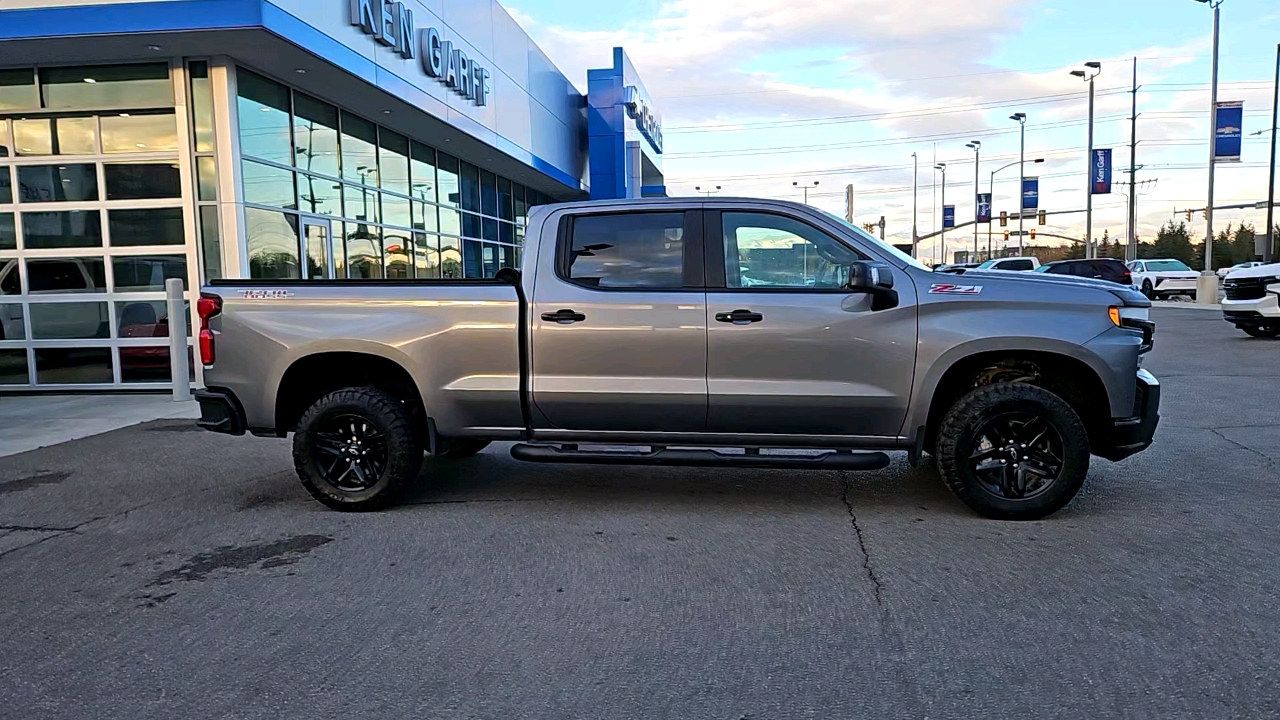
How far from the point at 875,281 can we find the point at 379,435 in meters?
3.26

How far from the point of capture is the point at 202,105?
1165 cm

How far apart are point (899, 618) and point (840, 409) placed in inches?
66.1

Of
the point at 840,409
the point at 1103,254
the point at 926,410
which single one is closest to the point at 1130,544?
the point at 926,410

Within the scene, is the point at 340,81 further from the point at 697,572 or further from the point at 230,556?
the point at 697,572

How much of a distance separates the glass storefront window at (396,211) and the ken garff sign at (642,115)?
10753 millimetres

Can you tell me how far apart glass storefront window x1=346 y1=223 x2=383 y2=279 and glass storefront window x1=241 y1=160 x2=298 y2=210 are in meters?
1.85

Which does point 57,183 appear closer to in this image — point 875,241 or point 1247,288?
point 875,241

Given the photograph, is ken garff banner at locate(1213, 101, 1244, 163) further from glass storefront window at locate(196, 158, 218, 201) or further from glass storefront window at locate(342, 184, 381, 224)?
glass storefront window at locate(196, 158, 218, 201)

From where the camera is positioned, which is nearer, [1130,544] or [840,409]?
[1130,544]

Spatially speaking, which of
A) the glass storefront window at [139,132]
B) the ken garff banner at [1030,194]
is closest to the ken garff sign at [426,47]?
the glass storefront window at [139,132]

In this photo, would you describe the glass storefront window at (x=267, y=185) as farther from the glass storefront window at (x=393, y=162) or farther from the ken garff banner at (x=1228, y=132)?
the ken garff banner at (x=1228, y=132)

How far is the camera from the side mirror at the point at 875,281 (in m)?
5.11

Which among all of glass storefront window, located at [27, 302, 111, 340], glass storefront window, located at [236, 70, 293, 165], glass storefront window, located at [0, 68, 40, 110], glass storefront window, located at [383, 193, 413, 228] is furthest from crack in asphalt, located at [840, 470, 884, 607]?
glass storefront window, located at [383, 193, 413, 228]

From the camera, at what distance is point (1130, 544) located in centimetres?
495
